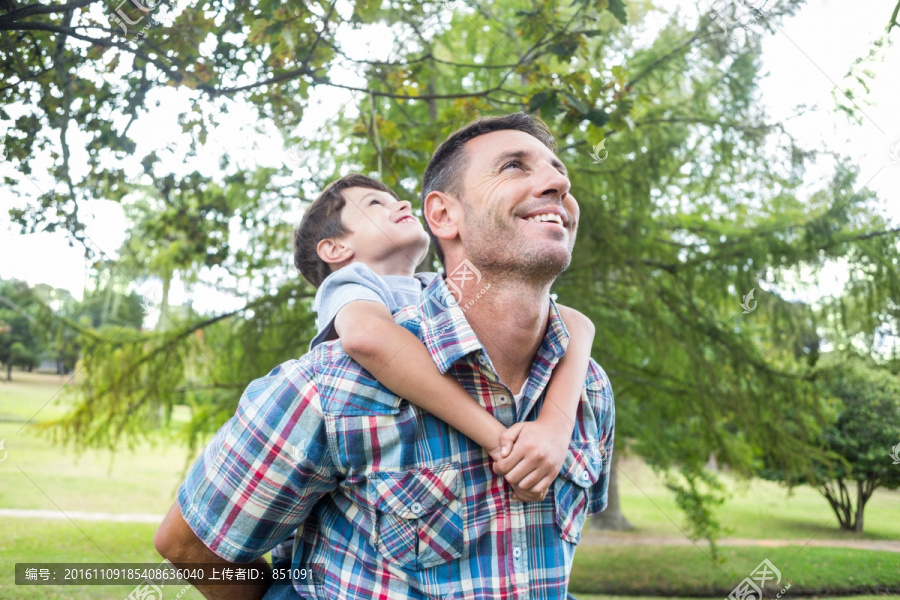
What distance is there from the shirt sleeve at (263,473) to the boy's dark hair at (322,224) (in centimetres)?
102

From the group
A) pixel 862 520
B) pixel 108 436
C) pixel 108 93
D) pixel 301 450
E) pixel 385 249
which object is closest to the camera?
pixel 301 450

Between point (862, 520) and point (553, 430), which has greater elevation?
point (553, 430)

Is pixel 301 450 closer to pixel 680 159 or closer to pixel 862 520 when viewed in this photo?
pixel 680 159

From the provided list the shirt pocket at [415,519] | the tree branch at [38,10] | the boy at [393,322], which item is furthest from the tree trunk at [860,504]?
the tree branch at [38,10]

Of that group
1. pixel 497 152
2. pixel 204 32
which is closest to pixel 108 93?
pixel 204 32

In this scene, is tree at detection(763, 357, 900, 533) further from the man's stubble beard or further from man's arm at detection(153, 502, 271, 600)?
man's arm at detection(153, 502, 271, 600)

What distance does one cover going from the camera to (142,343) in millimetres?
5371

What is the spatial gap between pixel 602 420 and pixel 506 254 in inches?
18.6

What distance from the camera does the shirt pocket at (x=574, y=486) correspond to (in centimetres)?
130

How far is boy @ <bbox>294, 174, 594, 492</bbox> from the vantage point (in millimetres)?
1235

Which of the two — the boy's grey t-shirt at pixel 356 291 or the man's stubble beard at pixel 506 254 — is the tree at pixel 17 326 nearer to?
the boy's grey t-shirt at pixel 356 291

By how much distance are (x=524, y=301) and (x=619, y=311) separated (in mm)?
5125

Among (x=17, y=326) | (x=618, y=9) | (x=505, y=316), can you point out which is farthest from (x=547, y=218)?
(x=17, y=326)

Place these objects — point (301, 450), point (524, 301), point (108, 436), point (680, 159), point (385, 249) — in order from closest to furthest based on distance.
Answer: point (301, 450) < point (524, 301) < point (385, 249) < point (108, 436) < point (680, 159)
